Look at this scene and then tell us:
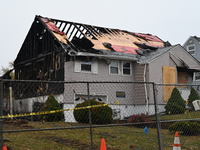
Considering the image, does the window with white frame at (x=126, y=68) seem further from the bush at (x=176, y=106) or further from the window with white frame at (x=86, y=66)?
the bush at (x=176, y=106)

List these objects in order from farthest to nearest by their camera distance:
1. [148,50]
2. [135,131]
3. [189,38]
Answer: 1. [189,38]
2. [148,50]
3. [135,131]

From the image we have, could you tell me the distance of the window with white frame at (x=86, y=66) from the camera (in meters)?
21.3

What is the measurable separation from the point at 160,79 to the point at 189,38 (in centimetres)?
1397

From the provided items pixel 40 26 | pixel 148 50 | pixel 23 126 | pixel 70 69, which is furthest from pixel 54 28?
pixel 23 126

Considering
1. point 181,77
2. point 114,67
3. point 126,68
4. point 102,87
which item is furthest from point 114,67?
point 181,77

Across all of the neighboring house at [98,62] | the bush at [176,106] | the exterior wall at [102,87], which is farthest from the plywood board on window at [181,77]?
the bush at [176,106]

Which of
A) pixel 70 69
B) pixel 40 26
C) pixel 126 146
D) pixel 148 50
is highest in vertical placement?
pixel 40 26

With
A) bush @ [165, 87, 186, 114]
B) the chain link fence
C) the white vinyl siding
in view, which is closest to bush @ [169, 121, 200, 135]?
the chain link fence

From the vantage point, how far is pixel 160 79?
76.8 feet

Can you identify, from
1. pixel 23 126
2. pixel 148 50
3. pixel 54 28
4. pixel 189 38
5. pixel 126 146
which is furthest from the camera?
pixel 189 38

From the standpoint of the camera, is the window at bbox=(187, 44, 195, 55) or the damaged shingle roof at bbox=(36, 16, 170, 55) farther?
the window at bbox=(187, 44, 195, 55)

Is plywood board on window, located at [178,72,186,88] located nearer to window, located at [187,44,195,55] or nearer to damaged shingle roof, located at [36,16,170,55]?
damaged shingle roof, located at [36,16,170,55]

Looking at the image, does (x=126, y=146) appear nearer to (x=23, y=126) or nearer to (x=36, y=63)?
(x=23, y=126)

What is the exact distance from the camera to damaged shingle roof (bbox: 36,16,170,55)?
72.7 ft
